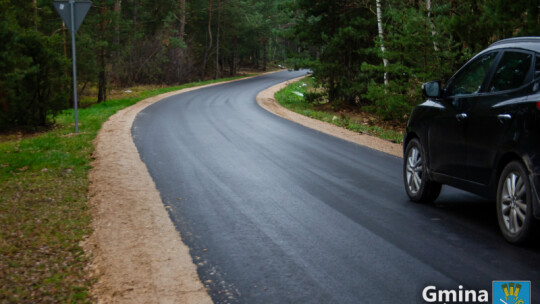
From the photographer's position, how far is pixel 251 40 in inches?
2864

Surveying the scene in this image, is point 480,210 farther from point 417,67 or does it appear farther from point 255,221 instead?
point 417,67

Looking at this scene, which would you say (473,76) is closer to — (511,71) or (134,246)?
(511,71)

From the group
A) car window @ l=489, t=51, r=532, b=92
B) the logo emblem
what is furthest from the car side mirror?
the logo emblem

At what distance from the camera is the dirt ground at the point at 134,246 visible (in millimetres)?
4324

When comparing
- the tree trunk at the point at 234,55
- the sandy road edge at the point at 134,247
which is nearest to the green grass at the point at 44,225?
the sandy road edge at the point at 134,247

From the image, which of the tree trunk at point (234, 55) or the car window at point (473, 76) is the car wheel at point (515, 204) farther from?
the tree trunk at point (234, 55)

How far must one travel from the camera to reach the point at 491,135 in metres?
5.67

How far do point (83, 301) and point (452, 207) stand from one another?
186 inches

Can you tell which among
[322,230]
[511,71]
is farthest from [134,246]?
[511,71]

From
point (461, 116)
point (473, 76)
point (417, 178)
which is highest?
point (473, 76)

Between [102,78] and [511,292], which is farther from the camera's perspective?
[102,78]

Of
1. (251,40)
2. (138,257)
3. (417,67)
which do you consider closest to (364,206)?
(138,257)

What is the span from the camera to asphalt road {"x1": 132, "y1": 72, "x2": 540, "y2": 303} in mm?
4480

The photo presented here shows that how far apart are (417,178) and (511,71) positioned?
2047mm
